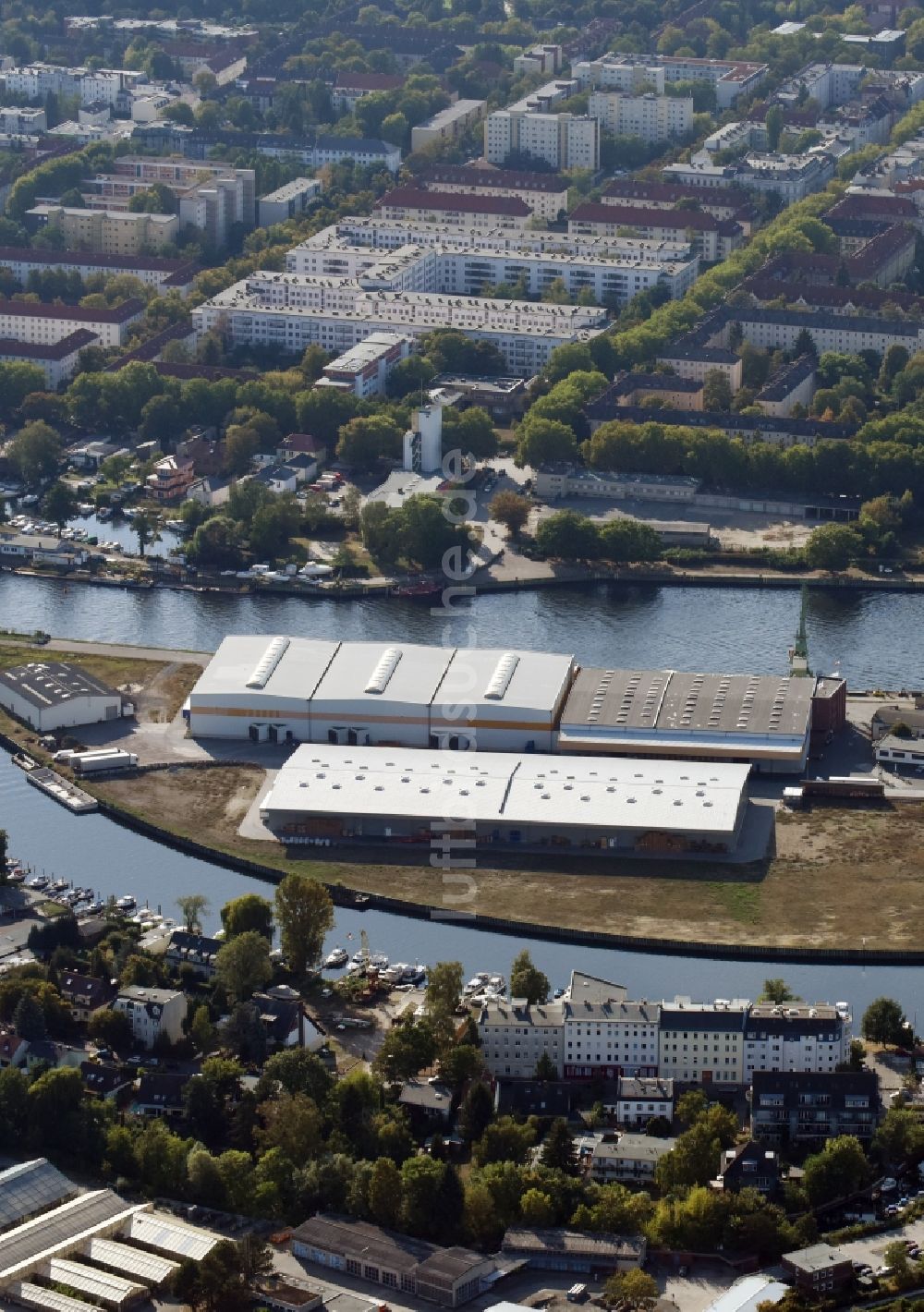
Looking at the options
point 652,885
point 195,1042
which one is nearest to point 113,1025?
point 195,1042

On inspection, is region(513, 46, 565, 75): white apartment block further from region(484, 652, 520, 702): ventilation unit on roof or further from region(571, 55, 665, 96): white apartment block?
region(484, 652, 520, 702): ventilation unit on roof

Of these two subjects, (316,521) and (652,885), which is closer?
(652,885)

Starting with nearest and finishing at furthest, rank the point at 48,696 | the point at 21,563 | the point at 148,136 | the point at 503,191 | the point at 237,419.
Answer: the point at 48,696, the point at 21,563, the point at 237,419, the point at 503,191, the point at 148,136

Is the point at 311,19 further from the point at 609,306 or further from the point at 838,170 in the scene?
the point at 609,306

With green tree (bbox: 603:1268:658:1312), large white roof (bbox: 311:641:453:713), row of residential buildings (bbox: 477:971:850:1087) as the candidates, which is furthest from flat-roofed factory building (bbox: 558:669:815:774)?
green tree (bbox: 603:1268:658:1312)

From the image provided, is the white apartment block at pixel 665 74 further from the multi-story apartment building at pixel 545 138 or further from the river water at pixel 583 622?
the river water at pixel 583 622

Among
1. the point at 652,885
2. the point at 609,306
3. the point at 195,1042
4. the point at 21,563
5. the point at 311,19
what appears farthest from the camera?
the point at 311,19

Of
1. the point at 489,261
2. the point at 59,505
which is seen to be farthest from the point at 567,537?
the point at 489,261
